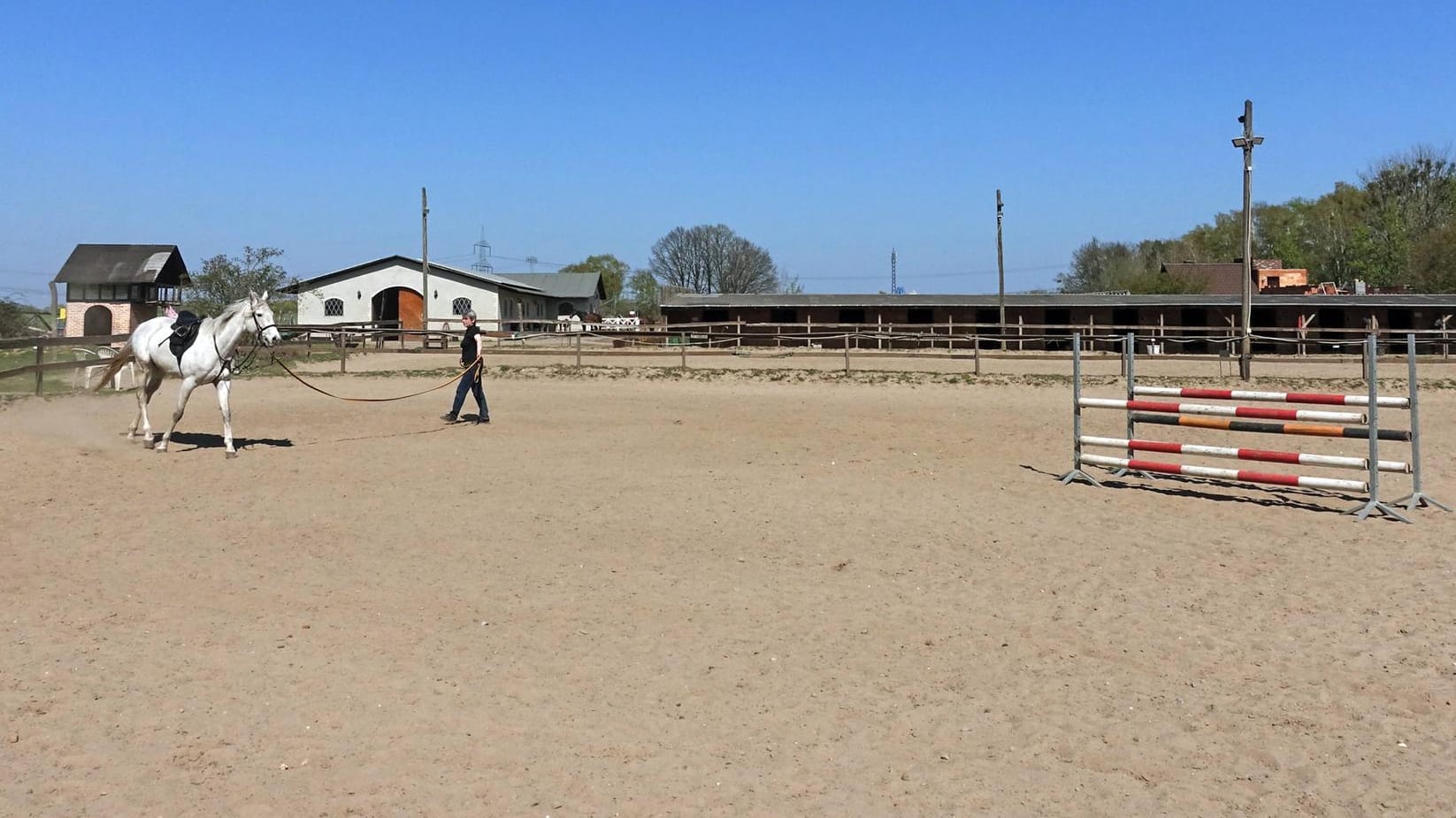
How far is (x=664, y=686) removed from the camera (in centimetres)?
537

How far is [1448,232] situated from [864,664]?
2518 inches

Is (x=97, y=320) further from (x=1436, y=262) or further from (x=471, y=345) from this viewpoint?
(x=1436, y=262)

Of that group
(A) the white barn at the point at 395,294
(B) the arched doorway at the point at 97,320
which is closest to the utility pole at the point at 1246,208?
(A) the white barn at the point at 395,294

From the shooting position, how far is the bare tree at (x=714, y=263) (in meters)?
93.9

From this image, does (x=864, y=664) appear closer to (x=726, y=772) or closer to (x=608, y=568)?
(x=726, y=772)

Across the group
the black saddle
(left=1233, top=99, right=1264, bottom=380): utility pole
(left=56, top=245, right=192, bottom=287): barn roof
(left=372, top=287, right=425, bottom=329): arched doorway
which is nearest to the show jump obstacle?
the black saddle

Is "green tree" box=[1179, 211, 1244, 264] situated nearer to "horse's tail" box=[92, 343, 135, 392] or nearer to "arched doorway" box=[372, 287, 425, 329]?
"arched doorway" box=[372, 287, 425, 329]

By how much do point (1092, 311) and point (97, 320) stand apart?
188 ft

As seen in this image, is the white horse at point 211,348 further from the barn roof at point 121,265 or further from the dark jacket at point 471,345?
the barn roof at point 121,265

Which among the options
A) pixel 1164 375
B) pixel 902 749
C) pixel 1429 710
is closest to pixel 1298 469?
pixel 1429 710

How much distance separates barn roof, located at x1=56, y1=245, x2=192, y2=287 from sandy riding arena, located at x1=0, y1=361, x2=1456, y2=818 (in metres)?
61.1

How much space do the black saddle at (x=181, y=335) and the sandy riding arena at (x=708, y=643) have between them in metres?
1.57

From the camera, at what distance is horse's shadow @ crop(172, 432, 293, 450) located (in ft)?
43.1

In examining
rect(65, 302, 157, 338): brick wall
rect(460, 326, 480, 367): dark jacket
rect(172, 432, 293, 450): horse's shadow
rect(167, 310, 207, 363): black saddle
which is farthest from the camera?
rect(65, 302, 157, 338): brick wall
